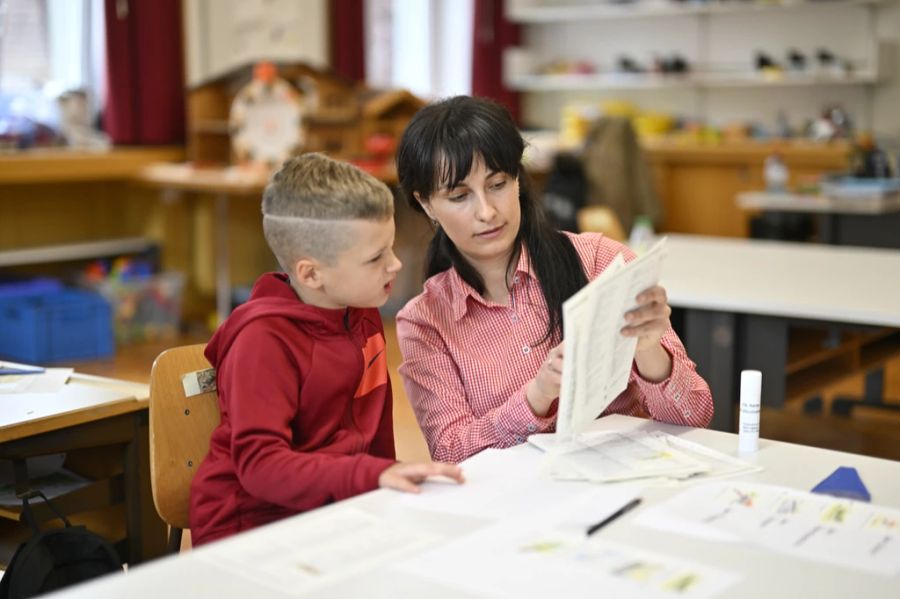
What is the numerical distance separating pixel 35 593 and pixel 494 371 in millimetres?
784

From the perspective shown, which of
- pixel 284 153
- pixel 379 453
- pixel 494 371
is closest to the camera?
pixel 379 453

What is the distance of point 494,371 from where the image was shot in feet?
6.16

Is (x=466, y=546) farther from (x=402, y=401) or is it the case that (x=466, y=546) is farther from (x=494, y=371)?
(x=402, y=401)

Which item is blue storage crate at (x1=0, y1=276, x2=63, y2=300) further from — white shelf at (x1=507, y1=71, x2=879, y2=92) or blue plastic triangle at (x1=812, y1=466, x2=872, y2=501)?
blue plastic triangle at (x1=812, y1=466, x2=872, y2=501)

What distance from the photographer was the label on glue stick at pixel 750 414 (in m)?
1.61

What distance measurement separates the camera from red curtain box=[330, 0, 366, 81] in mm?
6398

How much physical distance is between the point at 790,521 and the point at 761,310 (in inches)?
53.9

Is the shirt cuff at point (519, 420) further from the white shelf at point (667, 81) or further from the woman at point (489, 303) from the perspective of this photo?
the white shelf at point (667, 81)

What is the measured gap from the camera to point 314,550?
48.1 inches

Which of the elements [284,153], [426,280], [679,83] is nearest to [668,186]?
[679,83]

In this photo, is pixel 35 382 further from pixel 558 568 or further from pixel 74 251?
pixel 74 251

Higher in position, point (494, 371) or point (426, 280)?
point (426, 280)

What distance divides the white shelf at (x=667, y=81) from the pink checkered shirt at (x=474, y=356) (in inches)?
210

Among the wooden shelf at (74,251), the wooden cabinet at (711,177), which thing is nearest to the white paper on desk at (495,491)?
the wooden shelf at (74,251)
